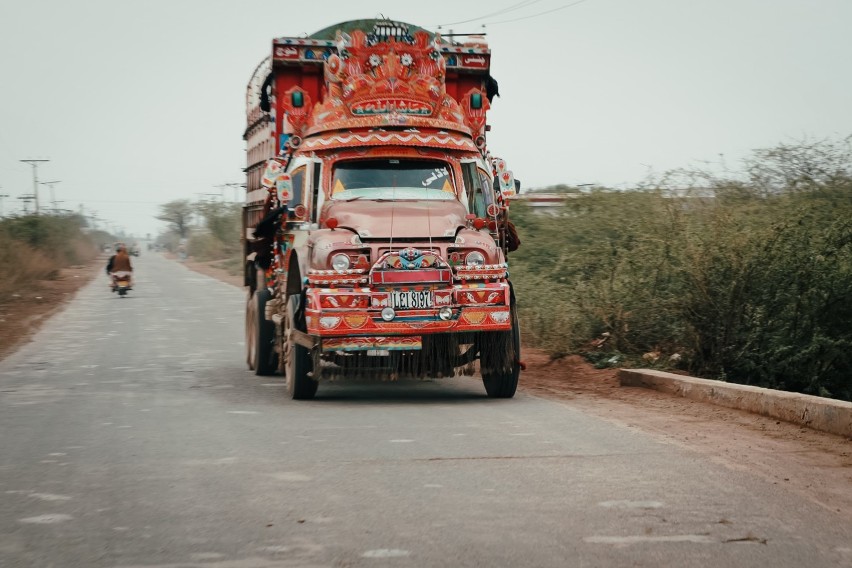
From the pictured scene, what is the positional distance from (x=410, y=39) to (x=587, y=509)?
27.7ft

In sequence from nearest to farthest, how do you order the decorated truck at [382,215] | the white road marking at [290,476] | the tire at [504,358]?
the white road marking at [290,476]
the decorated truck at [382,215]
the tire at [504,358]

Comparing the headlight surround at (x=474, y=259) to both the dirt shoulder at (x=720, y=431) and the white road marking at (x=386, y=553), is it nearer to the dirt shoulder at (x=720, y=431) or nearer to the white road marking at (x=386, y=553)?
the dirt shoulder at (x=720, y=431)

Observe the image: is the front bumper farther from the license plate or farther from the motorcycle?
the motorcycle

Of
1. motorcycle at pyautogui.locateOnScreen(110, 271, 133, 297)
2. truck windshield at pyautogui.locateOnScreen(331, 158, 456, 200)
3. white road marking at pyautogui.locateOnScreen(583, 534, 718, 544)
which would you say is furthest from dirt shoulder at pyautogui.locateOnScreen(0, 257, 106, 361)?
white road marking at pyautogui.locateOnScreen(583, 534, 718, 544)

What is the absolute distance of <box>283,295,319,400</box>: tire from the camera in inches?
467

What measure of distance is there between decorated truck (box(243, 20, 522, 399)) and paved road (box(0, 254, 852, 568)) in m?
0.62

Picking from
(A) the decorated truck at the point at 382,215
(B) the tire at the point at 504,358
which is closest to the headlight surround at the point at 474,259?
(A) the decorated truck at the point at 382,215

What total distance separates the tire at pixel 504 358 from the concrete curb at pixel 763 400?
173 cm

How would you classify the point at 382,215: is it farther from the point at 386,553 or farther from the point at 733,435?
the point at 386,553

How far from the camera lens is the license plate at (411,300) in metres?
11.2

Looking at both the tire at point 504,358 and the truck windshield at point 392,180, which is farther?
the truck windshield at point 392,180

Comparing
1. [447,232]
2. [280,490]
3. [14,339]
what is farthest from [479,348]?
[14,339]

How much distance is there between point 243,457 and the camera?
845 centimetres

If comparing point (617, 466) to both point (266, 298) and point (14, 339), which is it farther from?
point (14, 339)
